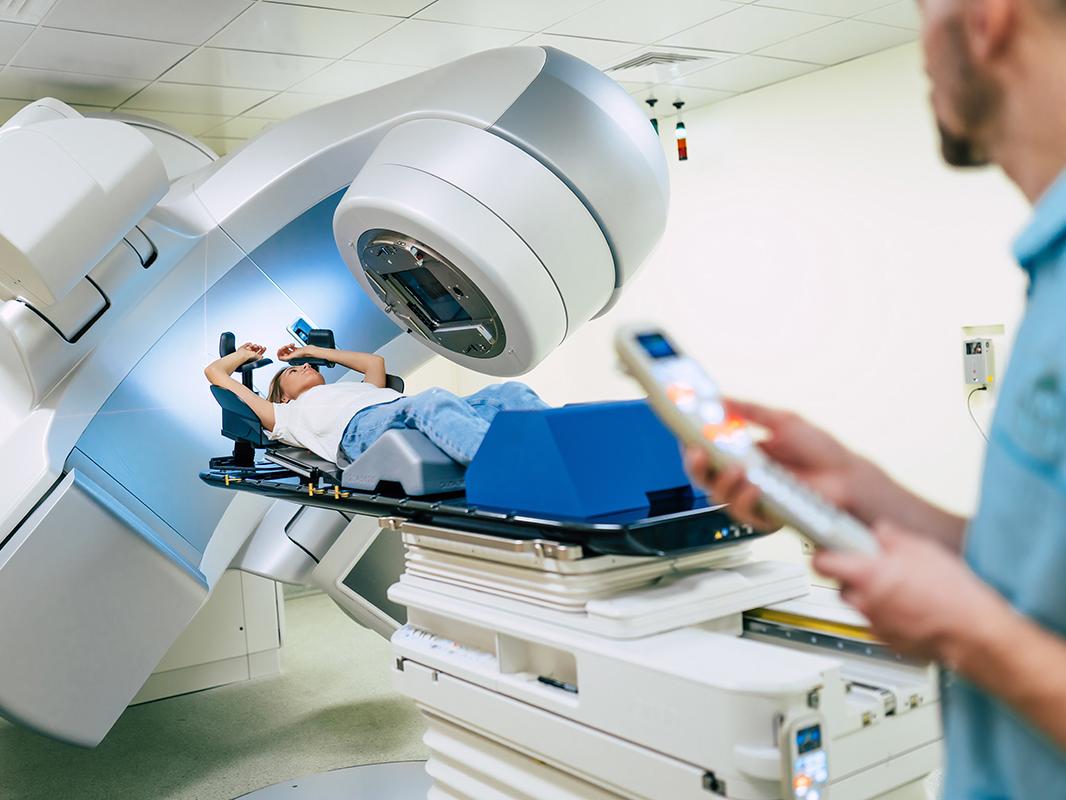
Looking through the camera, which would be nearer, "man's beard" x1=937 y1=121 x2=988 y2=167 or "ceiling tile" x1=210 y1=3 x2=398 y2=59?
"man's beard" x1=937 y1=121 x2=988 y2=167

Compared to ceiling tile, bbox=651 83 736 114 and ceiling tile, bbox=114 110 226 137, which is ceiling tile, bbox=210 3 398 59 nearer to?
ceiling tile, bbox=114 110 226 137

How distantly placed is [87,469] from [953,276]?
292 centimetres

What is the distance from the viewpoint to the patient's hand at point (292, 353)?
2717mm

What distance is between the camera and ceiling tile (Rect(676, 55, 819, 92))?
156 inches

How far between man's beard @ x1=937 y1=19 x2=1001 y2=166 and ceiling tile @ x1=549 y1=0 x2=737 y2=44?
2779 millimetres

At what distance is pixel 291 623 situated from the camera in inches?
173

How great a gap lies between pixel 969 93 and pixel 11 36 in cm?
324

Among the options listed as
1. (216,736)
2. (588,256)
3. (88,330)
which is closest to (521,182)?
(588,256)

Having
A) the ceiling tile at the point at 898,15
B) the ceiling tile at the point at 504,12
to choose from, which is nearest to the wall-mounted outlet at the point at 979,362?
the ceiling tile at the point at 898,15

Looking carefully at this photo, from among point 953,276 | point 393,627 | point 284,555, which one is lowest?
point 393,627

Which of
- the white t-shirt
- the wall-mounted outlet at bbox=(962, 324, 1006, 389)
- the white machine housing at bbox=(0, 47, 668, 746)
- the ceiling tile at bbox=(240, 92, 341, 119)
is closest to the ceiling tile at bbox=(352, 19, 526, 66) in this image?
the ceiling tile at bbox=(240, 92, 341, 119)

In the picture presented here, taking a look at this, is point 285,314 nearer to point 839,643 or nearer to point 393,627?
point 393,627

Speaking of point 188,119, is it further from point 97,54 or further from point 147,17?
point 147,17

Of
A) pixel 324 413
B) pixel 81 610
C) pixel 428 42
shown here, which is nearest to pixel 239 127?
pixel 428 42
